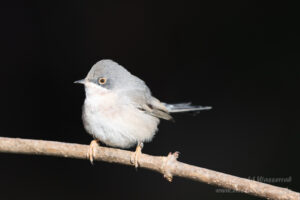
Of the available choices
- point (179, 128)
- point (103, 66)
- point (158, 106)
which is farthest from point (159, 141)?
point (103, 66)

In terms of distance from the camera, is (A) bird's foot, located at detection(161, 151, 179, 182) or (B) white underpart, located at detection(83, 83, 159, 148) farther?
(B) white underpart, located at detection(83, 83, 159, 148)

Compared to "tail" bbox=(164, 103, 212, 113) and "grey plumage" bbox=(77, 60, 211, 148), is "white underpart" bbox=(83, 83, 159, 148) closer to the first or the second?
"grey plumage" bbox=(77, 60, 211, 148)

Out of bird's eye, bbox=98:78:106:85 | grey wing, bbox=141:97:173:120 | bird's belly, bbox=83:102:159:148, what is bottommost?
bird's belly, bbox=83:102:159:148

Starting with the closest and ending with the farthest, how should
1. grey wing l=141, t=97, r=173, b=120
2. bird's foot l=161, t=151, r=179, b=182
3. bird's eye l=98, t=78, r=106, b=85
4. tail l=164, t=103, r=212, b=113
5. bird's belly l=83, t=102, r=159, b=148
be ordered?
bird's foot l=161, t=151, r=179, b=182
bird's belly l=83, t=102, r=159, b=148
bird's eye l=98, t=78, r=106, b=85
grey wing l=141, t=97, r=173, b=120
tail l=164, t=103, r=212, b=113

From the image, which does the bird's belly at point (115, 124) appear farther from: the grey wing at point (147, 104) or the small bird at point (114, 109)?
the grey wing at point (147, 104)

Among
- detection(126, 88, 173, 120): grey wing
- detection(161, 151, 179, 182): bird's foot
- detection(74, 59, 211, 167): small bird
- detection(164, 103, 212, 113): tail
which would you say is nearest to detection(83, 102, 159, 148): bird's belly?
detection(74, 59, 211, 167): small bird

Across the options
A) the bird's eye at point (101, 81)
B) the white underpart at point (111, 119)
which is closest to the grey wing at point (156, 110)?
the white underpart at point (111, 119)

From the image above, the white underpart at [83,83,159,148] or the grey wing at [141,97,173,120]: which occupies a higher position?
the grey wing at [141,97,173,120]

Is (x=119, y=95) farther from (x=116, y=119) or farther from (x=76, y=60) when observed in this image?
(x=76, y=60)
